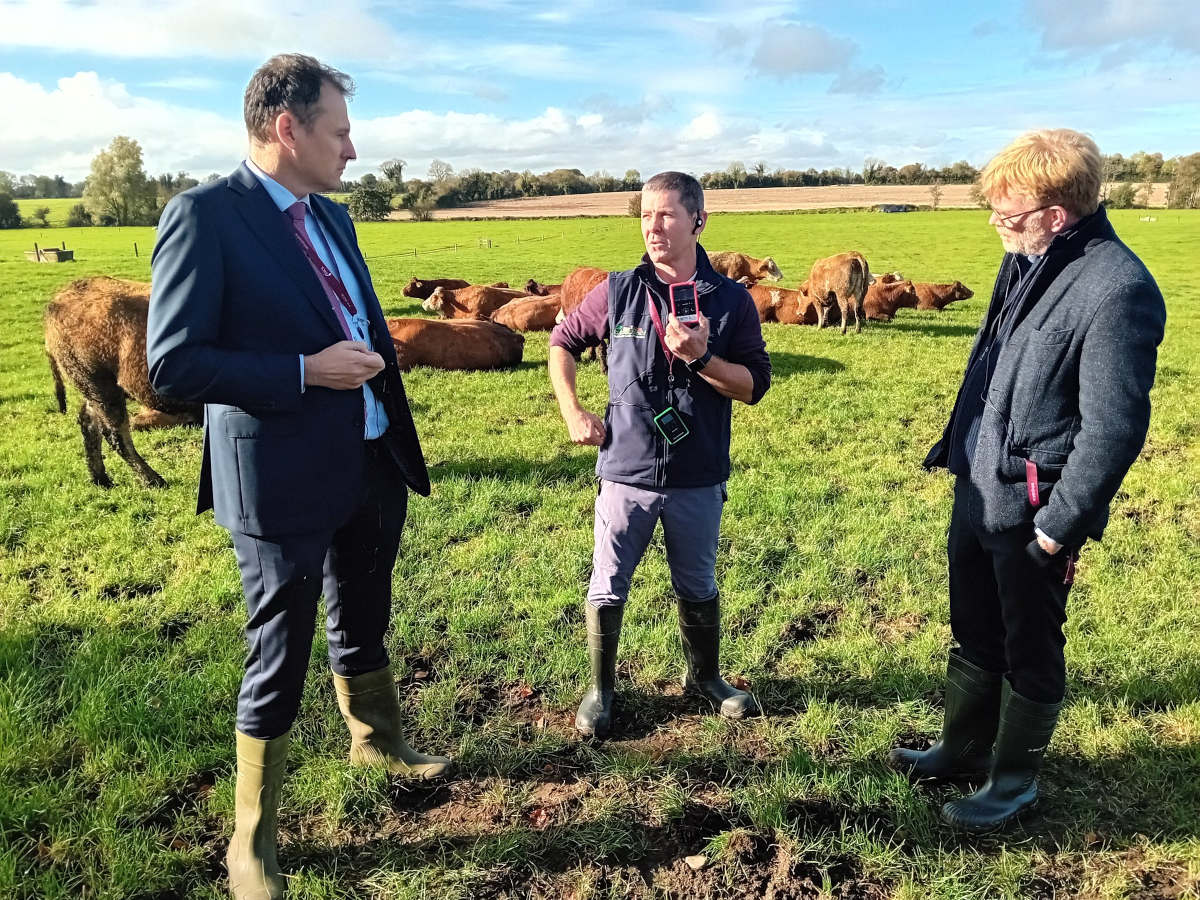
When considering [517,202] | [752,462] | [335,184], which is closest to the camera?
[335,184]

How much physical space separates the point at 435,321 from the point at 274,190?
9.59 meters

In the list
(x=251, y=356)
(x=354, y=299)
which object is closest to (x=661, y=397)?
(x=354, y=299)

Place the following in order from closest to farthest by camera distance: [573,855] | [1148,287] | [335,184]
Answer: [1148,287]
[335,184]
[573,855]

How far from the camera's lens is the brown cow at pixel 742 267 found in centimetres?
2031

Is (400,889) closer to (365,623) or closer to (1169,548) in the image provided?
(365,623)

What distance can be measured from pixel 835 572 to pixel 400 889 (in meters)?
3.37

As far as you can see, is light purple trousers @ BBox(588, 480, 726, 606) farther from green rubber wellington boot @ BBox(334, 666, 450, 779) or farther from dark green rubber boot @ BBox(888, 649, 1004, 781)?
dark green rubber boot @ BBox(888, 649, 1004, 781)

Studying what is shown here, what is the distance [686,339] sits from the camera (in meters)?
2.84

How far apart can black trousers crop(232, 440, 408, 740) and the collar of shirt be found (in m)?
0.89

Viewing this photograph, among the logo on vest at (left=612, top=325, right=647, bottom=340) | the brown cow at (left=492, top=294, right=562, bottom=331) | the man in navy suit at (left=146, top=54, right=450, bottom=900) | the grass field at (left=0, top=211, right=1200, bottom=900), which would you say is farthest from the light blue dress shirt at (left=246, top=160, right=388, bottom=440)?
the brown cow at (left=492, top=294, right=562, bottom=331)

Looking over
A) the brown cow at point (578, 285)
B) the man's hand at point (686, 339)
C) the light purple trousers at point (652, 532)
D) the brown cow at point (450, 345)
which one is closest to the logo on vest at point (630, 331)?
the man's hand at point (686, 339)

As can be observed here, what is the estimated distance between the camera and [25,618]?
433cm

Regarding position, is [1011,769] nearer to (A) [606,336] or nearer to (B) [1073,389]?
(B) [1073,389]

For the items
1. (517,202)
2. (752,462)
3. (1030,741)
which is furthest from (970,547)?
(517,202)
